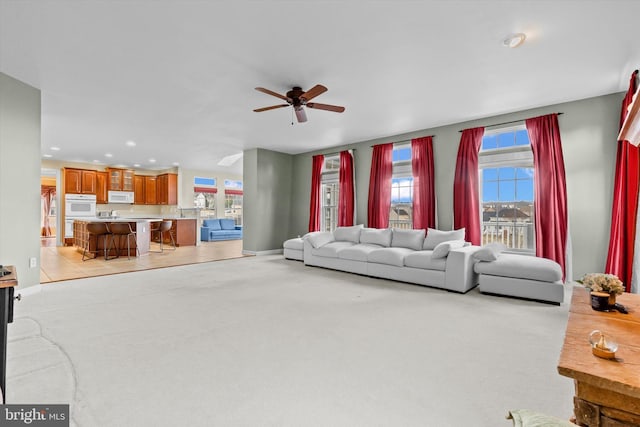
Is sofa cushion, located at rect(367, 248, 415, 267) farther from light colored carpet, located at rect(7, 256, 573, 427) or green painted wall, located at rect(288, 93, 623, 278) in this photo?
green painted wall, located at rect(288, 93, 623, 278)

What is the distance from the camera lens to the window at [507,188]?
4.92 m

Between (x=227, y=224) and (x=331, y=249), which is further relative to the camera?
(x=227, y=224)

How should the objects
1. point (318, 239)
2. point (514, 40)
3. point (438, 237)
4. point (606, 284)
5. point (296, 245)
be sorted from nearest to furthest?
1. point (606, 284)
2. point (514, 40)
3. point (438, 237)
4. point (318, 239)
5. point (296, 245)

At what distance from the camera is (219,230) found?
1111cm

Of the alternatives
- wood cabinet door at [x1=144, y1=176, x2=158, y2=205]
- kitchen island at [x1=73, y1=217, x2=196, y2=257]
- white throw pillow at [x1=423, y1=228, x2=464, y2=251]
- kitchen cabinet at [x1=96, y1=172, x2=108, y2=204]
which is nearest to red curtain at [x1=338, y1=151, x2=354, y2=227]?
white throw pillow at [x1=423, y1=228, x2=464, y2=251]

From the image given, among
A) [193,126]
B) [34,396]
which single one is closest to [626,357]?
[34,396]

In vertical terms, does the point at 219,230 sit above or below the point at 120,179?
below

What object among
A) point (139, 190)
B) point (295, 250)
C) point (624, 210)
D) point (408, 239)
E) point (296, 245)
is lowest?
point (295, 250)

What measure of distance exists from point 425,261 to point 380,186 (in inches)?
91.3

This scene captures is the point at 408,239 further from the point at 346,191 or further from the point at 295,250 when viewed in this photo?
the point at 295,250

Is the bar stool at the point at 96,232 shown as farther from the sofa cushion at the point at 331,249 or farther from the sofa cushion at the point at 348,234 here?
the sofa cushion at the point at 348,234

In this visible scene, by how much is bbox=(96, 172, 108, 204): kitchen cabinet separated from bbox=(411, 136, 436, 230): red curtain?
32.1 ft

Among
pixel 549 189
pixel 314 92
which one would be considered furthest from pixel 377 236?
pixel 314 92

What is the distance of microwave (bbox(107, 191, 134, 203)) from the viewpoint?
33.1 ft
